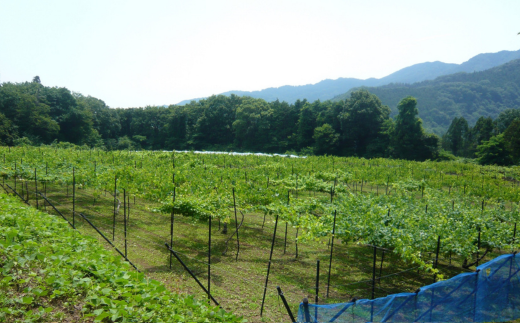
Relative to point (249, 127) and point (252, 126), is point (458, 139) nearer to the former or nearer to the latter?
point (252, 126)

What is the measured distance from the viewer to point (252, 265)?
897 centimetres

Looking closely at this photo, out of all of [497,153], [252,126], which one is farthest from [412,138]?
[252,126]

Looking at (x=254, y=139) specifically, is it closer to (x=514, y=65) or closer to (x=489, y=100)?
(x=489, y=100)

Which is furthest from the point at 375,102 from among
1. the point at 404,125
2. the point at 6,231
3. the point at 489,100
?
the point at 489,100

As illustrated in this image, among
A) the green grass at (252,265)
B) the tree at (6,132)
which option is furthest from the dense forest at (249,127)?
the green grass at (252,265)

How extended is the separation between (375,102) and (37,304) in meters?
49.5

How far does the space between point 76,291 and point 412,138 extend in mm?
44759

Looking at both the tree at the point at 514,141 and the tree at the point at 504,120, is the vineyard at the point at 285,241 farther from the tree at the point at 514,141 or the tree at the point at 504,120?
the tree at the point at 504,120

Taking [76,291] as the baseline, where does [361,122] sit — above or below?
above

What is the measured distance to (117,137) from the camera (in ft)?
186

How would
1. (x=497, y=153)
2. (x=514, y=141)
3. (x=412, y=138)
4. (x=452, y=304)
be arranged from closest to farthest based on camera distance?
(x=452, y=304), (x=514, y=141), (x=497, y=153), (x=412, y=138)

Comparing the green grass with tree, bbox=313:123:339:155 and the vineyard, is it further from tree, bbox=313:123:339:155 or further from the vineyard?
tree, bbox=313:123:339:155

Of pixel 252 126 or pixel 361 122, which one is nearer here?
pixel 361 122

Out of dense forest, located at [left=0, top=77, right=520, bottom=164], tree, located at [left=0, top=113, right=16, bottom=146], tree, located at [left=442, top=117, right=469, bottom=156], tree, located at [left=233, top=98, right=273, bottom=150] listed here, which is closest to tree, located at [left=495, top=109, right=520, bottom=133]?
dense forest, located at [left=0, top=77, right=520, bottom=164]
